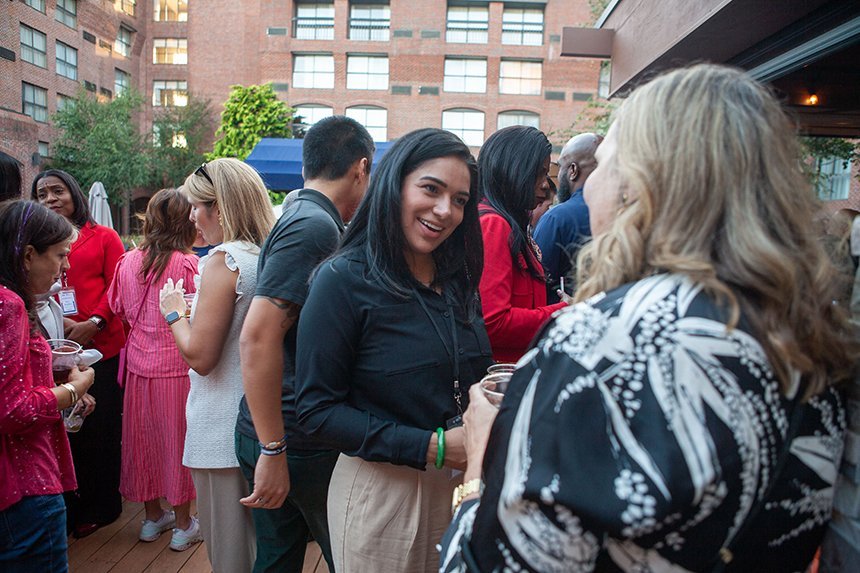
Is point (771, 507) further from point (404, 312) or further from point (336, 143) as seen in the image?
point (336, 143)

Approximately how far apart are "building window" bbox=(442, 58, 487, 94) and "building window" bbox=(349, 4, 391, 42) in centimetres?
404

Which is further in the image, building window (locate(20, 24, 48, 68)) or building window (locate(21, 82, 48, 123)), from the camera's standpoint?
building window (locate(21, 82, 48, 123))

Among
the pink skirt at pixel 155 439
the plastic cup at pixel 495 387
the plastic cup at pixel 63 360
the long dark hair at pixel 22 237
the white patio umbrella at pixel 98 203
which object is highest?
the white patio umbrella at pixel 98 203

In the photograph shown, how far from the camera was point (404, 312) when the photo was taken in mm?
1716

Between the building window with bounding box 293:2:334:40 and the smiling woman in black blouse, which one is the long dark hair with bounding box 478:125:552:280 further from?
the building window with bounding box 293:2:334:40

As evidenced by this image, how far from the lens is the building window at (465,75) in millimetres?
33281

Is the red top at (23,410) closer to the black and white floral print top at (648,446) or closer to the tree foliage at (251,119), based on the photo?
the black and white floral print top at (648,446)

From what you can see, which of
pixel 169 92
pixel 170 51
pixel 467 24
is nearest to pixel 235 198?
pixel 467 24

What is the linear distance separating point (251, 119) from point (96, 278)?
2365 cm

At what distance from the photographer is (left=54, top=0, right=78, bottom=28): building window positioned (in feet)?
97.4

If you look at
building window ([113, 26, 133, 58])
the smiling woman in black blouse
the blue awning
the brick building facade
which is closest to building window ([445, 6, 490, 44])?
the brick building facade

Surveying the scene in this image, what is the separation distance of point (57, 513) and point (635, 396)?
83.4 inches

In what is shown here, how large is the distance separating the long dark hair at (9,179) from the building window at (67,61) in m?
32.8

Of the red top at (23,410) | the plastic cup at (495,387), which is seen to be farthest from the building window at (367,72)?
the plastic cup at (495,387)
